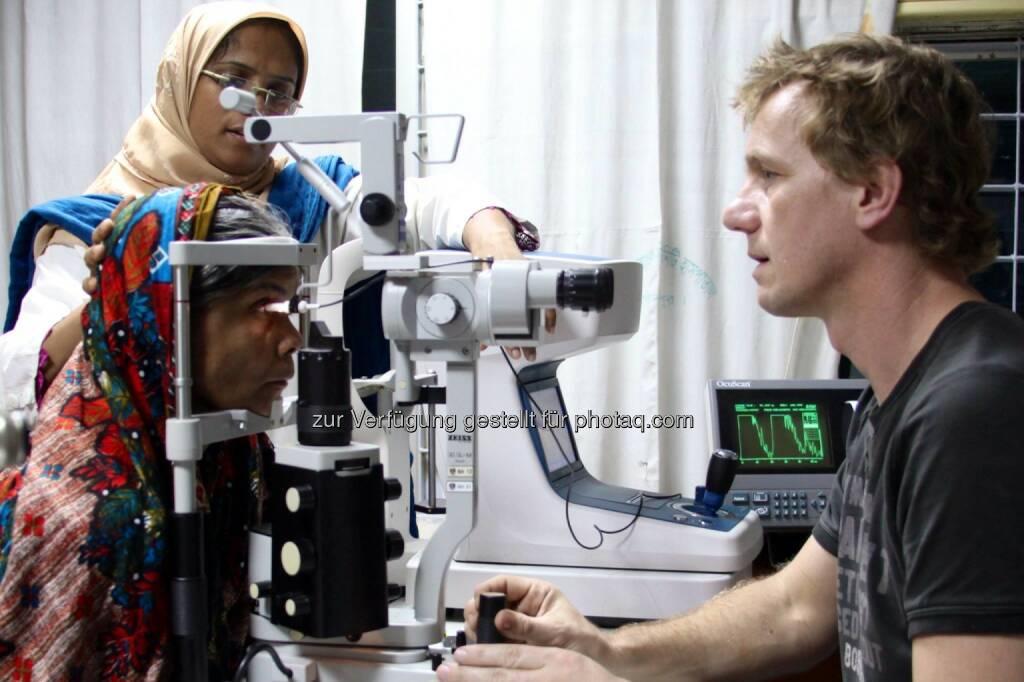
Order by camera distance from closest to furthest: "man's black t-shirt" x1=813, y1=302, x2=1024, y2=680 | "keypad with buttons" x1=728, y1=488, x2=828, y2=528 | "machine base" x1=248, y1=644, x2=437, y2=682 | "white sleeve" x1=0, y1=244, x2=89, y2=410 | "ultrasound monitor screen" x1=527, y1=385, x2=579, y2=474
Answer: "man's black t-shirt" x1=813, y1=302, x2=1024, y2=680 → "machine base" x1=248, y1=644, x2=437, y2=682 → "white sleeve" x1=0, y1=244, x2=89, y2=410 → "ultrasound monitor screen" x1=527, y1=385, x2=579, y2=474 → "keypad with buttons" x1=728, y1=488, x2=828, y2=528

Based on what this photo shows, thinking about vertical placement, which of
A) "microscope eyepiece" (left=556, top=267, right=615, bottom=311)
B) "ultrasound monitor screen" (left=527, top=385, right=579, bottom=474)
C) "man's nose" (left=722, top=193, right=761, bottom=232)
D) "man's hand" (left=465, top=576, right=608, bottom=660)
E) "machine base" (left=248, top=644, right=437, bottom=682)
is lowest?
"machine base" (left=248, top=644, right=437, bottom=682)

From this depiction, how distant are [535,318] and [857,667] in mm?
504

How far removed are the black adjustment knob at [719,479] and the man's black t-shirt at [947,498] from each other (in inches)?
20.3

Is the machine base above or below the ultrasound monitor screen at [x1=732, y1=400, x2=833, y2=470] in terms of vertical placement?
below

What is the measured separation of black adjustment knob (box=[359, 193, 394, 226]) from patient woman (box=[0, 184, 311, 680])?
177 millimetres

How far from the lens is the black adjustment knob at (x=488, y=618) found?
1022mm

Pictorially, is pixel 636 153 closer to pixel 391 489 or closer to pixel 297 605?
pixel 391 489

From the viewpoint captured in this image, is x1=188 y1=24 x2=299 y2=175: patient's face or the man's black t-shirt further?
x1=188 y1=24 x2=299 y2=175: patient's face

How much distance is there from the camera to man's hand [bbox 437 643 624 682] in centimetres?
97

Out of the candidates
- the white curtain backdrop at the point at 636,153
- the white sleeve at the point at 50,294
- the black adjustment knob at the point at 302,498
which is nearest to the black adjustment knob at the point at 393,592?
the black adjustment knob at the point at 302,498

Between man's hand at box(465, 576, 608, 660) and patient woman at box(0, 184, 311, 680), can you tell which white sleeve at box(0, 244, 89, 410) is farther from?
man's hand at box(465, 576, 608, 660)

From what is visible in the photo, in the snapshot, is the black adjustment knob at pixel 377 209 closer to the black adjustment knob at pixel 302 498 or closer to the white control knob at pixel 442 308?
the white control knob at pixel 442 308

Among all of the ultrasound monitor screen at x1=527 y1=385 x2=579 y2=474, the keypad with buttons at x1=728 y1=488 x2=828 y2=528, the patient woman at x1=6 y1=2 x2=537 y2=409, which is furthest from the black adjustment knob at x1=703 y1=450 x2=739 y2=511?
the patient woman at x1=6 y1=2 x2=537 y2=409

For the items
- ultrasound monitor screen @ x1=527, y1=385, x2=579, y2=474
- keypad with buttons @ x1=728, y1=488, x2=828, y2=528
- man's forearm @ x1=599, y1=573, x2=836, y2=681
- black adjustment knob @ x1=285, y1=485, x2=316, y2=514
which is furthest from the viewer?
keypad with buttons @ x1=728, y1=488, x2=828, y2=528
